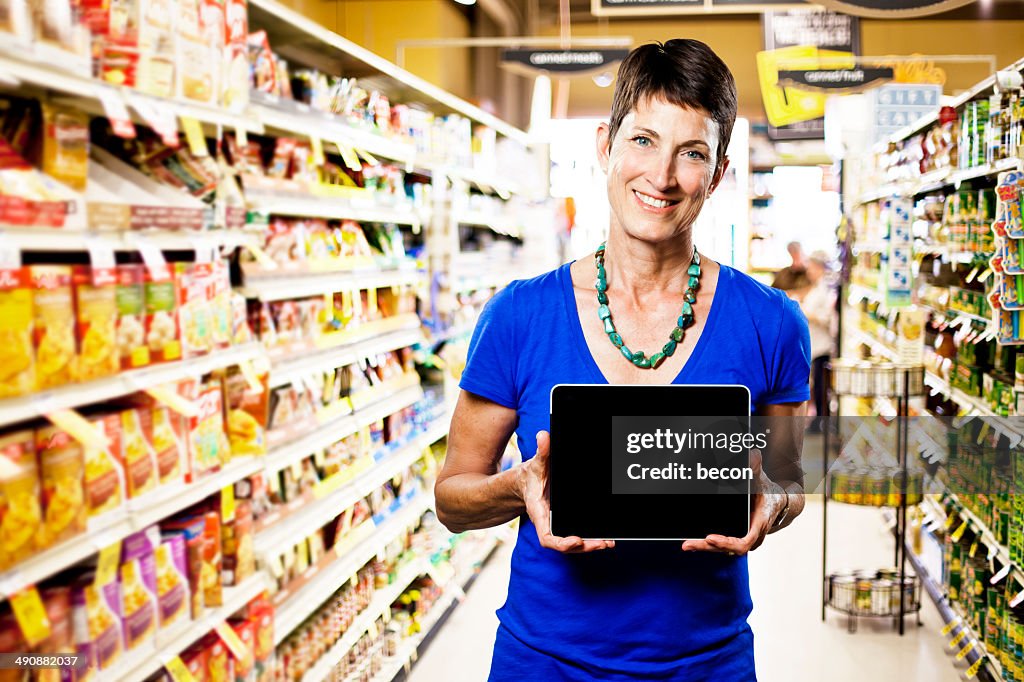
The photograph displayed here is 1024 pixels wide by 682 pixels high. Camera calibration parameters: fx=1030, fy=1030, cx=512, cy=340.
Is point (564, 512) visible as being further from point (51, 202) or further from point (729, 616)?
point (51, 202)

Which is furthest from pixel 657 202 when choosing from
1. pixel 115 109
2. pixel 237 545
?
pixel 237 545

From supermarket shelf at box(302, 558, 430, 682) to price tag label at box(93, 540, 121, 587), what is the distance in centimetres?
155

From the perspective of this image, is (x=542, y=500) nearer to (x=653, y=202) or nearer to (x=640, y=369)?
(x=640, y=369)

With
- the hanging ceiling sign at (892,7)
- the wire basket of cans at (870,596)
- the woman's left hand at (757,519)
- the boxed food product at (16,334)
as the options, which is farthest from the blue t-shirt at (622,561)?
the wire basket of cans at (870,596)

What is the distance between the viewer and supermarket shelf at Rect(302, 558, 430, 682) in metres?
3.92

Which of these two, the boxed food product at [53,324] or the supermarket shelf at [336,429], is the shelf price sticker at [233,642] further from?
the boxed food product at [53,324]

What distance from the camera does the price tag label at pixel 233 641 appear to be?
299 cm

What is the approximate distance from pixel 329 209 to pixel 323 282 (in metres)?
0.28

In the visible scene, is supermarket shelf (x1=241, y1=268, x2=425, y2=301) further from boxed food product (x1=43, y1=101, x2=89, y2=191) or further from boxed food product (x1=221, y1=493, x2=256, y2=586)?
boxed food product (x1=43, y1=101, x2=89, y2=191)

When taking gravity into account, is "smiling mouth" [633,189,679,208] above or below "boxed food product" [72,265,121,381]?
above

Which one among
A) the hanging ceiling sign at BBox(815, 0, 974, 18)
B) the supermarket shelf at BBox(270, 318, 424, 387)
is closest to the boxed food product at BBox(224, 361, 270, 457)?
the supermarket shelf at BBox(270, 318, 424, 387)

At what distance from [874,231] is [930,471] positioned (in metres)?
3.08

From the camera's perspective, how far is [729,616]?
1719 millimetres

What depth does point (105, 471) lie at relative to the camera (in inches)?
94.8
